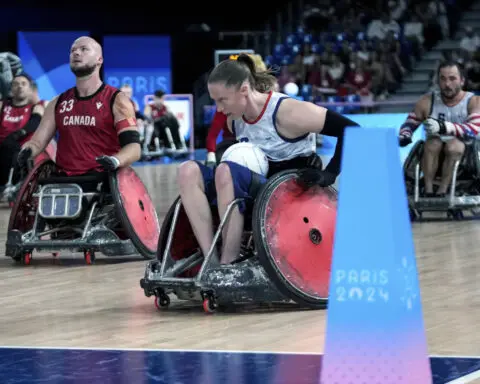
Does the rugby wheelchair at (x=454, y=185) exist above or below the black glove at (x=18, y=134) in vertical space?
→ below

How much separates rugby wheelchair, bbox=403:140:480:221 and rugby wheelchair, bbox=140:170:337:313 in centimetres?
445

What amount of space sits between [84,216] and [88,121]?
68 centimetres

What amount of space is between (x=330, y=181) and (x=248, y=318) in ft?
2.83

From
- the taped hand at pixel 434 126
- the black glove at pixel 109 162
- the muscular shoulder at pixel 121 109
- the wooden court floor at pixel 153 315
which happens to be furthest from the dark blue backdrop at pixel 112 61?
the wooden court floor at pixel 153 315

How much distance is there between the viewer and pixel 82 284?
7754 mm

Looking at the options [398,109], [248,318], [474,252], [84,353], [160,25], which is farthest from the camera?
A: [160,25]

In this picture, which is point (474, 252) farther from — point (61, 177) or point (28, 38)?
point (28, 38)

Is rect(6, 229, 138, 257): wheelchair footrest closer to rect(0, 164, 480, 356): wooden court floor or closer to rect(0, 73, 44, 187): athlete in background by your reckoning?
rect(0, 164, 480, 356): wooden court floor

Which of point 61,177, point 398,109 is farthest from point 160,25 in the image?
point 61,177

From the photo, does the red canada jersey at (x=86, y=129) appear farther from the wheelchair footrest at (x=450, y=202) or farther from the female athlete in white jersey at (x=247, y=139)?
the wheelchair footrest at (x=450, y=202)

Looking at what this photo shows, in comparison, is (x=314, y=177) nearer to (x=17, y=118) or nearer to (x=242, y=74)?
(x=242, y=74)

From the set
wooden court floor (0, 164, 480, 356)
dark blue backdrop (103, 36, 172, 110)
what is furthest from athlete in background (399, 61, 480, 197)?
dark blue backdrop (103, 36, 172, 110)

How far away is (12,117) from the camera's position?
13352 millimetres

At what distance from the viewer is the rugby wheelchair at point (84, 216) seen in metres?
8.66
